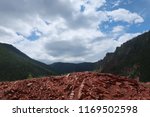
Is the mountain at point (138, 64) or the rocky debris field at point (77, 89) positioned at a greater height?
the mountain at point (138, 64)

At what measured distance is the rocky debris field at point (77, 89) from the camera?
13.1 meters

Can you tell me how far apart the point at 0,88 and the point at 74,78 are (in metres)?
3.36

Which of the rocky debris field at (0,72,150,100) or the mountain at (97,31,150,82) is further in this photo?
the mountain at (97,31,150,82)

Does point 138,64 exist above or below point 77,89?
above

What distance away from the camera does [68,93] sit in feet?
43.8

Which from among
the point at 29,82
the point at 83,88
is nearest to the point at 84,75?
the point at 83,88

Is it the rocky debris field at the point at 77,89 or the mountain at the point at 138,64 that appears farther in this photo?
the mountain at the point at 138,64

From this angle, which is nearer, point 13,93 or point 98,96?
point 98,96

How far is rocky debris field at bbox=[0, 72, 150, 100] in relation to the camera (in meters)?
13.1

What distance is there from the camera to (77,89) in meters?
13.5

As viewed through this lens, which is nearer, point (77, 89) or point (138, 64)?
point (77, 89)

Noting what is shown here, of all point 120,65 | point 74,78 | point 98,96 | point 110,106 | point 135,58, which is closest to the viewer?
point 110,106

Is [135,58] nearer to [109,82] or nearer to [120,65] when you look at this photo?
[120,65]

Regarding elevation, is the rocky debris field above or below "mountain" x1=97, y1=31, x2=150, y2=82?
below
